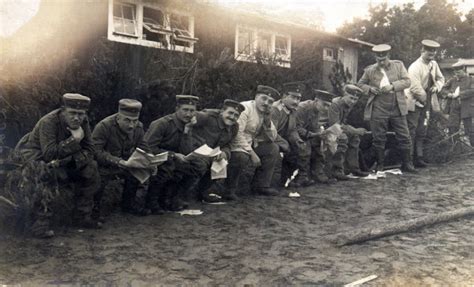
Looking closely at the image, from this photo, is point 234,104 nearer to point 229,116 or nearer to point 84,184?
point 229,116

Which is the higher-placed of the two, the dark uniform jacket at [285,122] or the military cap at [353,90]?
the military cap at [353,90]

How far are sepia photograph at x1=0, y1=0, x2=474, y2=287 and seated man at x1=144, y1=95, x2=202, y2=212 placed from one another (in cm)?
2

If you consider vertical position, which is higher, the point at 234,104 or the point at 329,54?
the point at 329,54

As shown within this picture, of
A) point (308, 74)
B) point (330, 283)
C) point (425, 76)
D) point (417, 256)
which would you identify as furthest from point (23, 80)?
point (308, 74)

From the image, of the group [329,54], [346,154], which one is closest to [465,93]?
[346,154]

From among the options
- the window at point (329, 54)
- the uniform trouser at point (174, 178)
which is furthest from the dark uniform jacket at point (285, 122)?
the window at point (329, 54)

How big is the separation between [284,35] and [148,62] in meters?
8.90

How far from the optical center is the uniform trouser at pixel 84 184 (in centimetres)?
463

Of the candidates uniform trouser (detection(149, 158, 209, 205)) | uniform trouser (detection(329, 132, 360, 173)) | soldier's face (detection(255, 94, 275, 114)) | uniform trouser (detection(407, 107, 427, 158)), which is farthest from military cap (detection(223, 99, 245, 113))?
uniform trouser (detection(407, 107, 427, 158))

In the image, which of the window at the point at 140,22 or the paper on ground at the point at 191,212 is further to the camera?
the window at the point at 140,22

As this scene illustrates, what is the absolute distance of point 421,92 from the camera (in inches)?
350

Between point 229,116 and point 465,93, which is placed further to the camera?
point 465,93

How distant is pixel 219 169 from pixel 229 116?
69 cm

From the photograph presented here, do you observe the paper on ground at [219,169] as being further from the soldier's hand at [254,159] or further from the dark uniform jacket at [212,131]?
the soldier's hand at [254,159]
